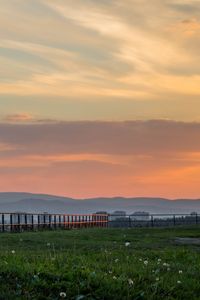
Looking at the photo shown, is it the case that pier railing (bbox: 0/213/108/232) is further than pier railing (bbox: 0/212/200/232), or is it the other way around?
pier railing (bbox: 0/212/200/232)

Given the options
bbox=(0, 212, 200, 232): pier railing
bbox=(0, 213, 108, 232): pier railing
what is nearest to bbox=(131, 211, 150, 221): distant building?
bbox=(0, 212, 200, 232): pier railing

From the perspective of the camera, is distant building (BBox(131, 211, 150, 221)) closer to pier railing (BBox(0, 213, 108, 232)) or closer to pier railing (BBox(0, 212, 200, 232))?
pier railing (BBox(0, 212, 200, 232))

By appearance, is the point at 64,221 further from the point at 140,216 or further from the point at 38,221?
the point at 140,216

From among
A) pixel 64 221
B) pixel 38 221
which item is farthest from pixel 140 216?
pixel 38 221

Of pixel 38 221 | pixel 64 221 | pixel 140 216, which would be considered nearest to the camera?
→ pixel 38 221

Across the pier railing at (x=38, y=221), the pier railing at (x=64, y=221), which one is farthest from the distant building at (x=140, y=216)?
the pier railing at (x=38, y=221)

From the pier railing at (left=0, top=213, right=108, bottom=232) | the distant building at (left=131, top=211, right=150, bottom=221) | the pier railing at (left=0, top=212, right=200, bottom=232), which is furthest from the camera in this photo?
the distant building at (left=131, top=211, right=150, bottom=221)

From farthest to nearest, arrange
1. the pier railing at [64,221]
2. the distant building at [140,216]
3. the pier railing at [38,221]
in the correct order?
1. the distant building at [140,216]
2. the pier railing at [64,221]
3. the pier railing at [38,221]

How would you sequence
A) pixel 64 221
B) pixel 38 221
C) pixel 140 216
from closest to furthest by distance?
pixel 38 221 < pixel 64 221 < pixel 140 216

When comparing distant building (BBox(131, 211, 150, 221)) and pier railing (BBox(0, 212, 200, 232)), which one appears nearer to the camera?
pier railing (BBox(0, 212, 200, 232))

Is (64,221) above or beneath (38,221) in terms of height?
beneath

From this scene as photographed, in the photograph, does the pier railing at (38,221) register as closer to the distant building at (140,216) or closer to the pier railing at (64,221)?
the pier railing at (64,221)

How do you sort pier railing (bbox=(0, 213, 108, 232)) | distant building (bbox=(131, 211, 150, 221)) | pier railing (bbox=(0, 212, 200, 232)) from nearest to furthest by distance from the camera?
pier railing (bbox=(0, 213, 108, 232)) < pier railing (bbox=(0, 212, 200, 232)) < distant building (bbox=(131, 211, 150, 221))

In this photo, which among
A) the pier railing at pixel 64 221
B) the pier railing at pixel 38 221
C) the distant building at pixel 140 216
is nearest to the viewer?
the pier railing at pixel 38 221
